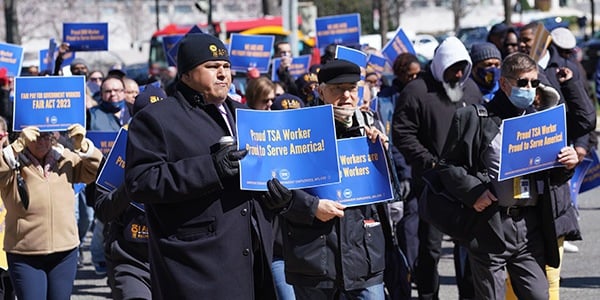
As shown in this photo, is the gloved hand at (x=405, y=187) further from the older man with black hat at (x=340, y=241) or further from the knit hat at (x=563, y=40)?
the older man with black hat at (x=340, y=241)

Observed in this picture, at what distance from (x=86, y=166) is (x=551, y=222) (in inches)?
111

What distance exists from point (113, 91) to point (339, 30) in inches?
214

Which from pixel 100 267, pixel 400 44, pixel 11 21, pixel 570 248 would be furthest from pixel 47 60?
pixel 11 21

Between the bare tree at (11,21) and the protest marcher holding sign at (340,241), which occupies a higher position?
the protest marcher holding sign at (340,241)

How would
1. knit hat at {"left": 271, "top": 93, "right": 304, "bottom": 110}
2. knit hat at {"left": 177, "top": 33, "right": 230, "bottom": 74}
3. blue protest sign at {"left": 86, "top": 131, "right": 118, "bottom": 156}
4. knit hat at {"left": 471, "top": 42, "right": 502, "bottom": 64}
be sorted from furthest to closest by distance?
knit hat at {"left": 471, "top": 42, "right": 502, "bottom": 64}
blue protest sign at {"left": 86, "top": 131, "right": 118, "bottom": 156}
knit hat at {"left": 271, "top": 93, "right": 304, "bottom": 110}
knit hat at {"left": 177, "top": 33, "right": 230, "bottom": 74}

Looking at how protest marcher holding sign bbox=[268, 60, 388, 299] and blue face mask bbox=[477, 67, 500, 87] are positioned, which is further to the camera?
blue face mask bbox=[477, 67, 500, 87]

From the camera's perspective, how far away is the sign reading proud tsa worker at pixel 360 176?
6215mm

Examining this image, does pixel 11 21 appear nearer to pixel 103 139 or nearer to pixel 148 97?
pixel 103 139

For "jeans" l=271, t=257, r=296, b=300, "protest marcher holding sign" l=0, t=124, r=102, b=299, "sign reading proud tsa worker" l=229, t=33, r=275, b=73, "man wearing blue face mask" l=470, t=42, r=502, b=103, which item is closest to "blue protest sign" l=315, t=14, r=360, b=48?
"sign reading proud tsa worker" l=229, t=33, r=275, b=73

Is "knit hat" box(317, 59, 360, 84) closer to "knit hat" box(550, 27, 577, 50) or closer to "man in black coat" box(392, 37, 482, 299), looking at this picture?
"man in black coat" box(392, 37, 482, 299)

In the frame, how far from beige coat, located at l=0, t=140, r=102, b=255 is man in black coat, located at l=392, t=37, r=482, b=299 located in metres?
2.44

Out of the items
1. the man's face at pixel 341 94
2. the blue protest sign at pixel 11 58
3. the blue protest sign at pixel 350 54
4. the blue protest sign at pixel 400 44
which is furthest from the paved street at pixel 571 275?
the man's face at pixel 341 94

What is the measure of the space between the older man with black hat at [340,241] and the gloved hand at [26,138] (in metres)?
1.86

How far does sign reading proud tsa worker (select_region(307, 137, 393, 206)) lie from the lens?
621cm
